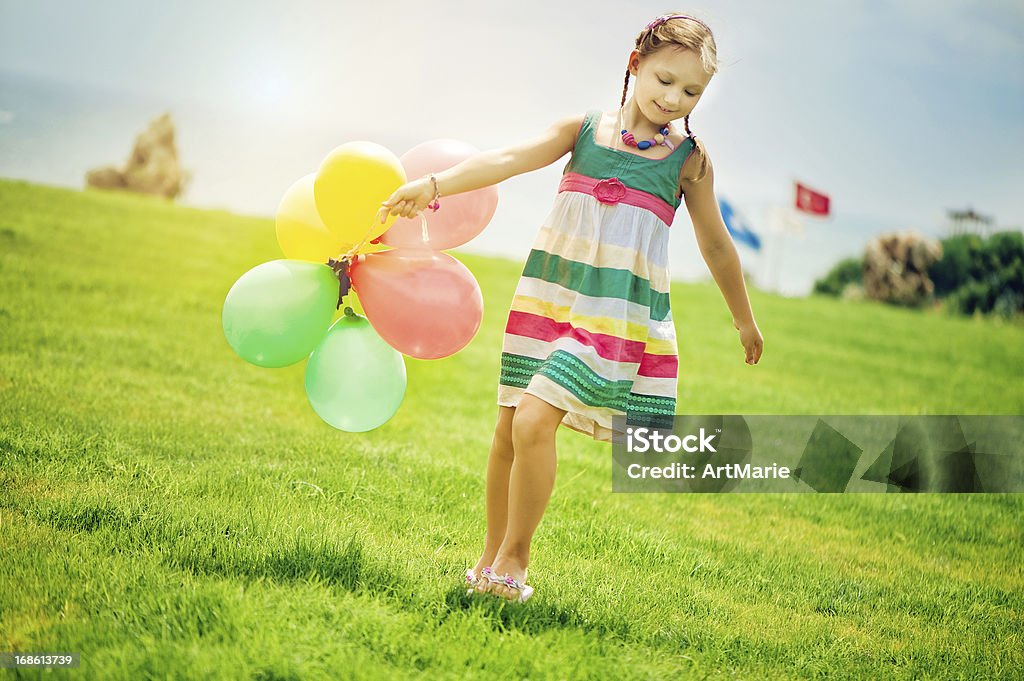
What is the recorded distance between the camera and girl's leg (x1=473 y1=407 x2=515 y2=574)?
275cm

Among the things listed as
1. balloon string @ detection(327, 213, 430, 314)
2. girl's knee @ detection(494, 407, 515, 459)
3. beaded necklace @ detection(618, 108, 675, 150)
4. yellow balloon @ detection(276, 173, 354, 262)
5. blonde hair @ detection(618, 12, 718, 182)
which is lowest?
girl's knee @ detection(494, 407, 515, 459)

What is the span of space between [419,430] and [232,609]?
8.41 feet

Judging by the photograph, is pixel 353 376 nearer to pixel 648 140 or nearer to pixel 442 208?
pixel 442 208

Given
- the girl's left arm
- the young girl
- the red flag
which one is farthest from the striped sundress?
the red flag

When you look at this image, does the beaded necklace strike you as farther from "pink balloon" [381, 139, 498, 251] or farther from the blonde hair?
"pink balloon" [381, 139, 498, 251]

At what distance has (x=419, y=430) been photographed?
15.9 ft

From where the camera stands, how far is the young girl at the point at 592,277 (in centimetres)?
255

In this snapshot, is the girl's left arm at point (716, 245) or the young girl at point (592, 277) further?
the girl's left arm at point (716, 245)

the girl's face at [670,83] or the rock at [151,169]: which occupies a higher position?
the rock at [151,169]

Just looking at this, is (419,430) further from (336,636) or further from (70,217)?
(70,217)

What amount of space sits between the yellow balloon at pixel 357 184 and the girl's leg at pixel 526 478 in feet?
2.22

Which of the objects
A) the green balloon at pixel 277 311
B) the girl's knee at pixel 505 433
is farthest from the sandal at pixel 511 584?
the green balloon at pixel 277 311

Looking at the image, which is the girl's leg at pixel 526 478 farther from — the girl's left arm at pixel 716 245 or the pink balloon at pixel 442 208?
the girl's left arm at pixel 716 245

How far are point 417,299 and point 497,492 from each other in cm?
61
